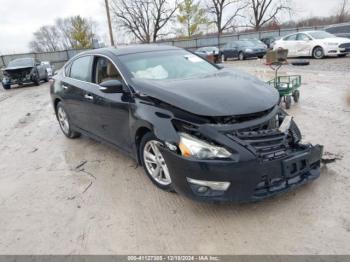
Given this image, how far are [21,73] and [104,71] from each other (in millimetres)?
15134

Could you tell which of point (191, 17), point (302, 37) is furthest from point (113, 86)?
point (191, 17)

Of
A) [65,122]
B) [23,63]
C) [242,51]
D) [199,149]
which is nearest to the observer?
[199,149]

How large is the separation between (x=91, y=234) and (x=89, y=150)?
102 inches

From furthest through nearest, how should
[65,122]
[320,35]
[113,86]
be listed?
[320,35] → [65,122] → [113,86]

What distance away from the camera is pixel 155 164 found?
3736 millimetres

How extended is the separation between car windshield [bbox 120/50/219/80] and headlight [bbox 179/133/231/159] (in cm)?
129

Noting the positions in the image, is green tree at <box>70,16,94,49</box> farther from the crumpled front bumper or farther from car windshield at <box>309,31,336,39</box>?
the crumpled front bumper

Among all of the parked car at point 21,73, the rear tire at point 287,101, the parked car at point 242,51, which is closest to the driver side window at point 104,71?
the rear tire at point 287,101

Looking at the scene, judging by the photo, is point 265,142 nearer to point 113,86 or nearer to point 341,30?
point 113,86

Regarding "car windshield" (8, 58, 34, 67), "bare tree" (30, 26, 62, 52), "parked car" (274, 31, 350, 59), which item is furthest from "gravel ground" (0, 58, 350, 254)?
"bare tree" (30, 26, 62, 52)

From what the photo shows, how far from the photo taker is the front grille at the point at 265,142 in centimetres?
295

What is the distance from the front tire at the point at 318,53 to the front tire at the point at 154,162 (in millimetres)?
15883

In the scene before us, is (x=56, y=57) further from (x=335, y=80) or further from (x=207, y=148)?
(x=207, y=148)

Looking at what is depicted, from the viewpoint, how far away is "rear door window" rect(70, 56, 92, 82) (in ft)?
16.4
